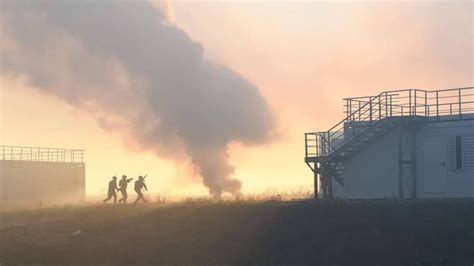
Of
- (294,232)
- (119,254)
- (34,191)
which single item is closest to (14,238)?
(119,254)

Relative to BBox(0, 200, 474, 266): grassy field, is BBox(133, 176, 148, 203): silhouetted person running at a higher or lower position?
higher

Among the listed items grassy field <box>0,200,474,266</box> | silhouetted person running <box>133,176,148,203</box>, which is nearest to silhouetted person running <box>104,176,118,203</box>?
silhouetted person running <box>133,176,148,203</box>

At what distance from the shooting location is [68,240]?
3778cm

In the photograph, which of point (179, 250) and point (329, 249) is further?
point (179, 250)

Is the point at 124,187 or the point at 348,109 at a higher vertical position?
the point at 348,109

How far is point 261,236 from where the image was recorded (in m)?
35.7

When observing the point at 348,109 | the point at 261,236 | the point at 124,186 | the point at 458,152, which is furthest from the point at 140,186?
the point at 458,152

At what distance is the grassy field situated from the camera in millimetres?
32312

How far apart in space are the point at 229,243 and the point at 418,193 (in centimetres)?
1311

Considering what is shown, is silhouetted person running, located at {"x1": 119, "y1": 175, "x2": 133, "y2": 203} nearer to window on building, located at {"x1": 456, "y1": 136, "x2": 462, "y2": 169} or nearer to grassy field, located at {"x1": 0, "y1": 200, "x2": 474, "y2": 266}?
grassy field, located at {"x1": 0, "y1": 200, "x2": 474, "y2": 266}

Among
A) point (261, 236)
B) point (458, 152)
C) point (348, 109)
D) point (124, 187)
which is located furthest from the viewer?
point (124, 187)

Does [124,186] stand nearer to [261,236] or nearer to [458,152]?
[261,236]

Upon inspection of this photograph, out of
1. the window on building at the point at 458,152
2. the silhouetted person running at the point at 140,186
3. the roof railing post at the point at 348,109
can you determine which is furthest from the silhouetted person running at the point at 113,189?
the window on building at the point at 458,152

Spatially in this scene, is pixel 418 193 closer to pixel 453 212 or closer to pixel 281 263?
pixel 453 212
